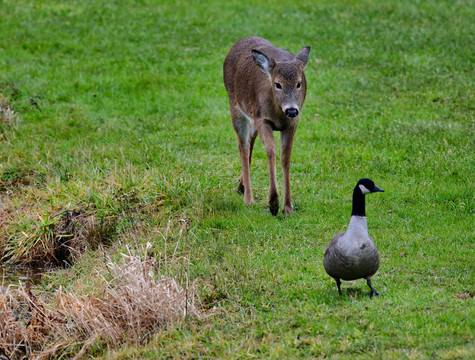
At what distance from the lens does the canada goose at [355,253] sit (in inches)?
251

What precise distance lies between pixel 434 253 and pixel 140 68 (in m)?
10.7

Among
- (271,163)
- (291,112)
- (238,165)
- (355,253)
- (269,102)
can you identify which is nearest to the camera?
(355,253)

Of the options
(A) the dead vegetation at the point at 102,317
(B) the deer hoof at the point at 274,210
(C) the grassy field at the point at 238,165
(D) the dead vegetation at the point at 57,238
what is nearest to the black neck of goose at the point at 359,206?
(C) the grassy field at the point at 238,165

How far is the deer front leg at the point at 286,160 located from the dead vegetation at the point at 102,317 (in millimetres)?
2733

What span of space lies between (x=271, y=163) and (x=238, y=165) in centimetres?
238

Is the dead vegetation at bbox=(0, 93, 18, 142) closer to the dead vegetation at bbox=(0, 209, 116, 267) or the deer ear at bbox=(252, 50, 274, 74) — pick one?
the dead vegetation at bbox=(0, 209, 116, 267)

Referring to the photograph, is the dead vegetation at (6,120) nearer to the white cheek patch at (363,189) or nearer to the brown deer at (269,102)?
the brown deer at (269,102)

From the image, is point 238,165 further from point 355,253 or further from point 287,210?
point 355,253

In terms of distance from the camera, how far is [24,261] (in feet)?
31.1

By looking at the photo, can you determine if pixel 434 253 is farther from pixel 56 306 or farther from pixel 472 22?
pixel 472 22

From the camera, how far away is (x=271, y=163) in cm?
945

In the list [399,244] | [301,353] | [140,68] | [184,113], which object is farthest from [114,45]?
[301,353]

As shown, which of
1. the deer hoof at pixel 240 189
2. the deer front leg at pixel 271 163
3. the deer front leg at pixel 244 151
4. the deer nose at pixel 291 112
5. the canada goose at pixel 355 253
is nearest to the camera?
the canada goose at pixel 355 253

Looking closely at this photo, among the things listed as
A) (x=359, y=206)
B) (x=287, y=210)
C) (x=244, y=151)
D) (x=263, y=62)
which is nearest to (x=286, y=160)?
(x=287, y=210)
